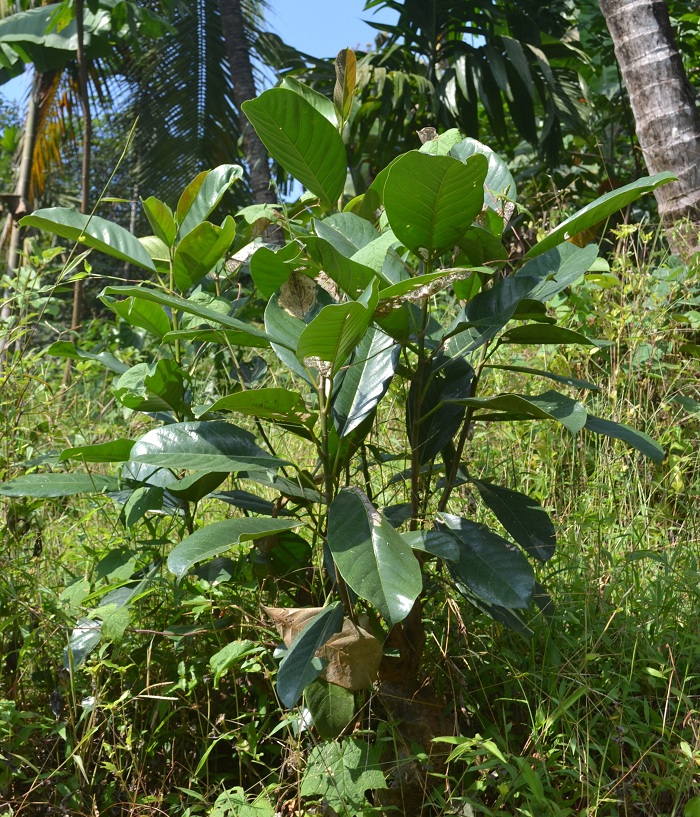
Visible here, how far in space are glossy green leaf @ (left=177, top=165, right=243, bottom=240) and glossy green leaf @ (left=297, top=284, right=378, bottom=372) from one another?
621mm

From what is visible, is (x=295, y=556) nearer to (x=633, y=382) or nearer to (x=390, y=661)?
(x=390, y=661)

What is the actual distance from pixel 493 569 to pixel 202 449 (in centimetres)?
57

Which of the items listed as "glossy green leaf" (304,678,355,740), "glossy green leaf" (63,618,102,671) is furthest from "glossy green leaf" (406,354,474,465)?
"glossy green leaf" (63,618,102,671)

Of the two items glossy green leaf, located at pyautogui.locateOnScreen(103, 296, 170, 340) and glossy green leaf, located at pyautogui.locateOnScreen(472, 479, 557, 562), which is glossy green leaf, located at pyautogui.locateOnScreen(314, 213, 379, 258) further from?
glossy green leaf, located at pyautogui.locateOnScreen(472, 479, 557, 562)

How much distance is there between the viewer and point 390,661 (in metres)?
1.57

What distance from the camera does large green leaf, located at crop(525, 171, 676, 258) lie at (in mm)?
1297

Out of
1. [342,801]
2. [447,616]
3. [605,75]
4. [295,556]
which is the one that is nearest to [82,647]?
[295,556]

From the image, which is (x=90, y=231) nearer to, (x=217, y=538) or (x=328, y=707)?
(x=217, y=538)

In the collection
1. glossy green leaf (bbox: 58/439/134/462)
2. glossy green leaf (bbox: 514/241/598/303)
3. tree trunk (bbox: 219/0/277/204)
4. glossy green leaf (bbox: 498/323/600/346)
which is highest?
tree trunk (bbox: 219/0/277/204)

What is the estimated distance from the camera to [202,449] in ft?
4.78

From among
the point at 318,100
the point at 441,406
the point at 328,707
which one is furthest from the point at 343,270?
the point at 328,707

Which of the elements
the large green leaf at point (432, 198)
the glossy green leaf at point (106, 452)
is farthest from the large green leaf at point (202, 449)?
the large green leaf at point (432, 198)

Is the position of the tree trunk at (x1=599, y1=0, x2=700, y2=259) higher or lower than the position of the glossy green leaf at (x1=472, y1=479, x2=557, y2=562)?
higher

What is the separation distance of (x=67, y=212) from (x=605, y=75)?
690cm
